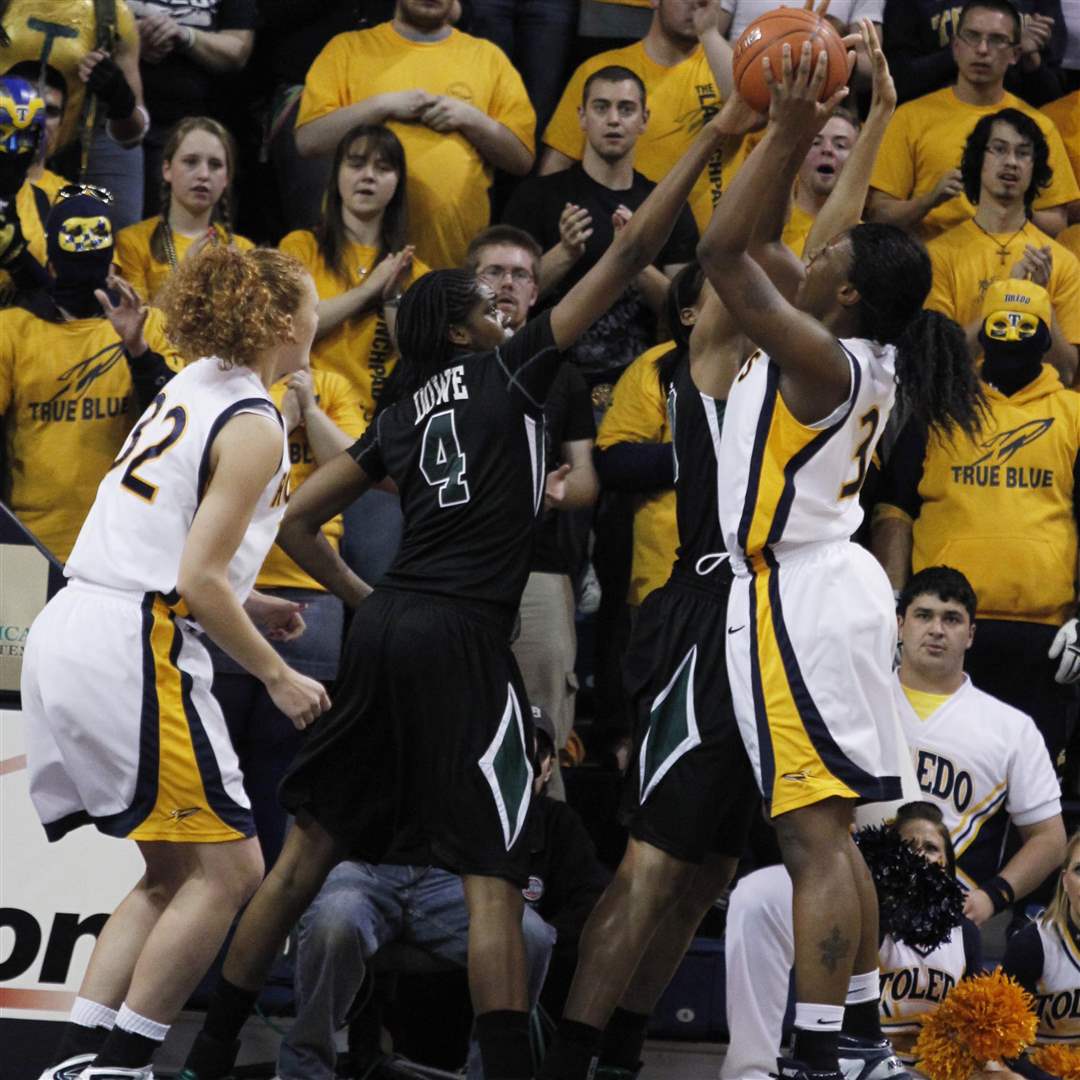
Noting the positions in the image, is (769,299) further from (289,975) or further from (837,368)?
(289,975)

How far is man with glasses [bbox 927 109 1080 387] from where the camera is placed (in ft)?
25.8

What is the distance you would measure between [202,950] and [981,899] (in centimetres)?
279

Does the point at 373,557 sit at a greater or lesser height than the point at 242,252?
lesser

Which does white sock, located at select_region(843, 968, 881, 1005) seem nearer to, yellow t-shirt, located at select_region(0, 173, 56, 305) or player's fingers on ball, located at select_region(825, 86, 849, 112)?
player's fingers on ball, located at select_region(825, 86, 849, 112)

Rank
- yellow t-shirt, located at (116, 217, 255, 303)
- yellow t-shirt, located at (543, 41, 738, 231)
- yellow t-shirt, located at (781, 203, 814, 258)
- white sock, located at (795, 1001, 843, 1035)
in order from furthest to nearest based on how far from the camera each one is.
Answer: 1. yellow t-shirt, located at (543, 41, 738, 231)
2. yellow t-shirt, located at (781, 203, 814, 258)
3. yellow t-shirt, located at (116, 217, 255, 303)
4. white sock, located at (795, 1001, 843, 1035)

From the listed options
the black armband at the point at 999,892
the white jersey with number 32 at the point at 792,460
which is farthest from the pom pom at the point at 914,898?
the white jersey with number 32 at the point at 792,460

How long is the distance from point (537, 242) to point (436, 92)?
0.90 m

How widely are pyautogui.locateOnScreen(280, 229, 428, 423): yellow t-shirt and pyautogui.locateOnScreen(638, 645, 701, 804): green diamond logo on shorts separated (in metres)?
2.69

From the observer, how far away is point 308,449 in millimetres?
6535

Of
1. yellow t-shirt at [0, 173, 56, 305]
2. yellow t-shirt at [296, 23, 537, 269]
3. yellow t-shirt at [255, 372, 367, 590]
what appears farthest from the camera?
yellow t-shirt at [296, 23, 537, 269]

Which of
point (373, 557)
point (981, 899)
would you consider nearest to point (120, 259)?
point (373, 557)

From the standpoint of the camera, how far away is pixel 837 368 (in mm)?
4402

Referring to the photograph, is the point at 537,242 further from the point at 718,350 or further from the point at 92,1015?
the point at 92,1015

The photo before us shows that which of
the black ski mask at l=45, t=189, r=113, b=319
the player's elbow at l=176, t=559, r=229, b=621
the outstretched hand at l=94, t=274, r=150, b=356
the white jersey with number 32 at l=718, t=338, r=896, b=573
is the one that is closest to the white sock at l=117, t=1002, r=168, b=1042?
the player's elbow at l=176, t=559, r=229, b=621
